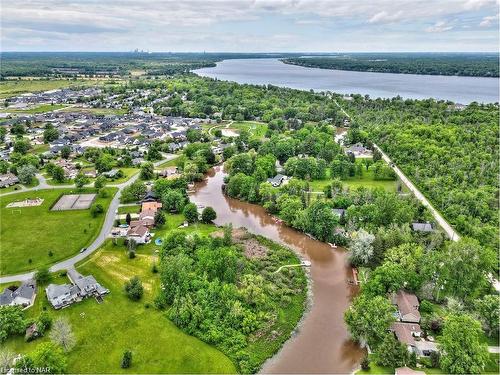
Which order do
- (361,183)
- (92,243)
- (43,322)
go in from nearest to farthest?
(43,322) < (92,243) < (361,183)

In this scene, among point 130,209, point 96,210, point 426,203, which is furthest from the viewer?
point 426,203

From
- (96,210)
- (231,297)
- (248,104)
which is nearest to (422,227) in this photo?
(231,297)

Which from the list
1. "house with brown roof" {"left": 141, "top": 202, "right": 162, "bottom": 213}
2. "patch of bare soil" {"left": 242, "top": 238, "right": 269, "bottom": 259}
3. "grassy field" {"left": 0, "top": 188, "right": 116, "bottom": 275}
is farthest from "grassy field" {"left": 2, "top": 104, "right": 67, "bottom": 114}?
"patch of bare soil" {"left": 242, "top": 238, "right": 269, "bottom": 259}

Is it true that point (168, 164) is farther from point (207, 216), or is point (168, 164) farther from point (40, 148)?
point (40, 148)

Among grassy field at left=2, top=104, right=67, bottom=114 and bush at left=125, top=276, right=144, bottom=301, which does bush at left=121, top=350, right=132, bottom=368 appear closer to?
bush at left=125, top=276, right=144, bottom=301

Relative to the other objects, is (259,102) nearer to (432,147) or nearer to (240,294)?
(432,147)

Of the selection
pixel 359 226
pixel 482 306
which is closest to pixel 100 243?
pixel 359 226
